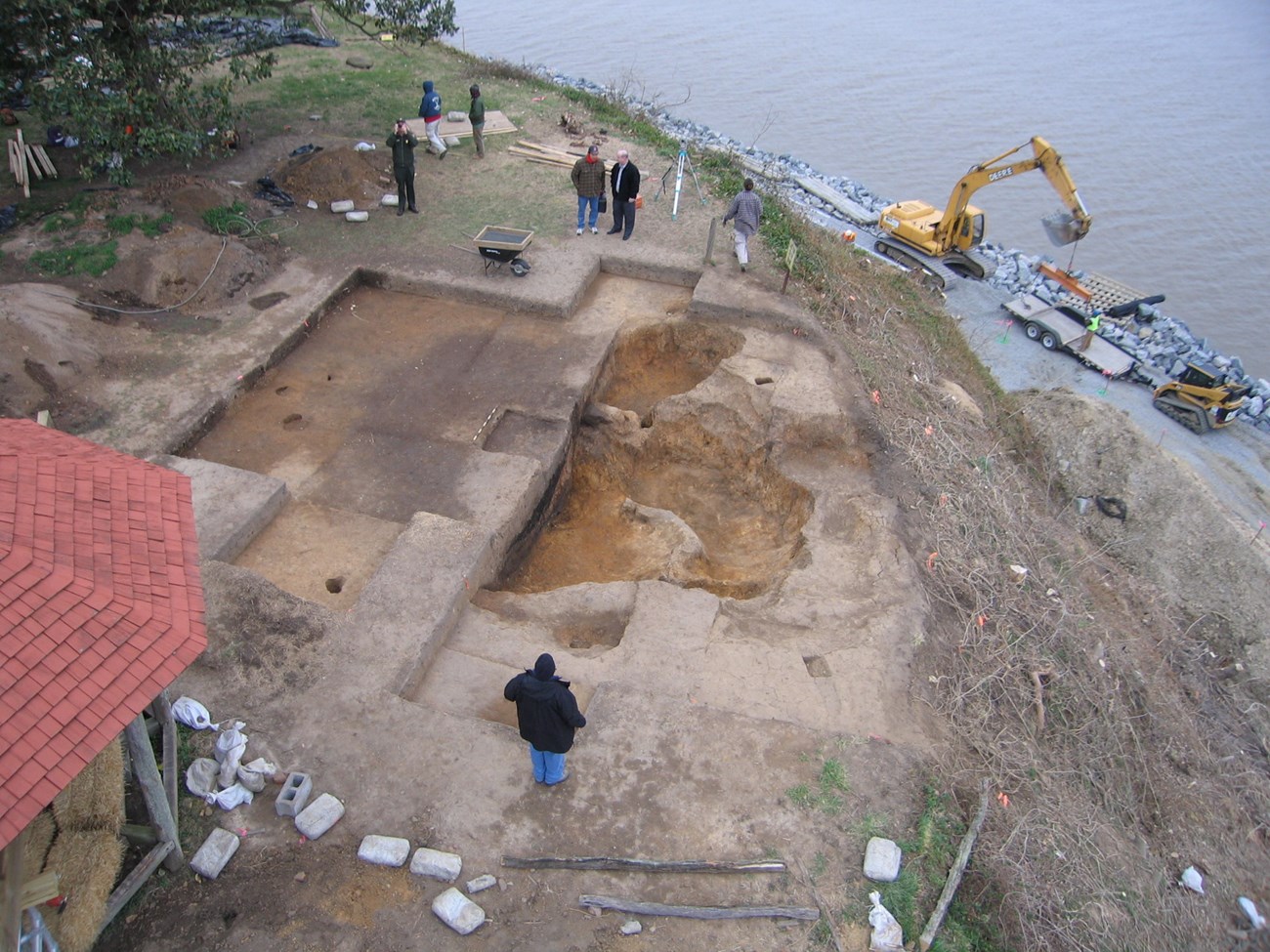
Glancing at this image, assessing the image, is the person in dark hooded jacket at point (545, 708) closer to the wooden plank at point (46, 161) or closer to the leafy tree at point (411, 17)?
the leafy tree at point (411, 17)

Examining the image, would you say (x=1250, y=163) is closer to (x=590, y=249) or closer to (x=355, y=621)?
(x=590, y=249)

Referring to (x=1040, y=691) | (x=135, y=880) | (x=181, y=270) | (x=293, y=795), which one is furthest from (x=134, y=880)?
(x=181, y=270)

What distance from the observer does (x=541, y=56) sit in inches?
1171

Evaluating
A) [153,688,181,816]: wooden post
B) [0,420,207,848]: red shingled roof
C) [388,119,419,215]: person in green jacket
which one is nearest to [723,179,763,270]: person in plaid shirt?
[388,119,419,215]: person in green jacket

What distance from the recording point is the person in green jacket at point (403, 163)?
13.2 m

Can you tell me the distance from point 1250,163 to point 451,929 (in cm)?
3132

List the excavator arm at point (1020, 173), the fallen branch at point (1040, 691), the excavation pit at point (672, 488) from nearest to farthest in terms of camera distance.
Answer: the fallen branch at point (1040, 691) → the excavation pit at point (672, 488) → the excavator arm at point (1020, 173)

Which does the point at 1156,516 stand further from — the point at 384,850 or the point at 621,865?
the point at 384,850

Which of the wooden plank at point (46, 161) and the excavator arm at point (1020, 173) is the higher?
the excavator arm at point (1020, 173)

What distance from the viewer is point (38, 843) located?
516cm

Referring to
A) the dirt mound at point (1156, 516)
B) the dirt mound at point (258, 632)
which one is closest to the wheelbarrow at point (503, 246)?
the dirt mound at point (258, 632)

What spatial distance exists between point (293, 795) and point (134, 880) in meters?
1.07

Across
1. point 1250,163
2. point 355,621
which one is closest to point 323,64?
point 355,621

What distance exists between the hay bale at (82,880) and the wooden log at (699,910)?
291 cm
